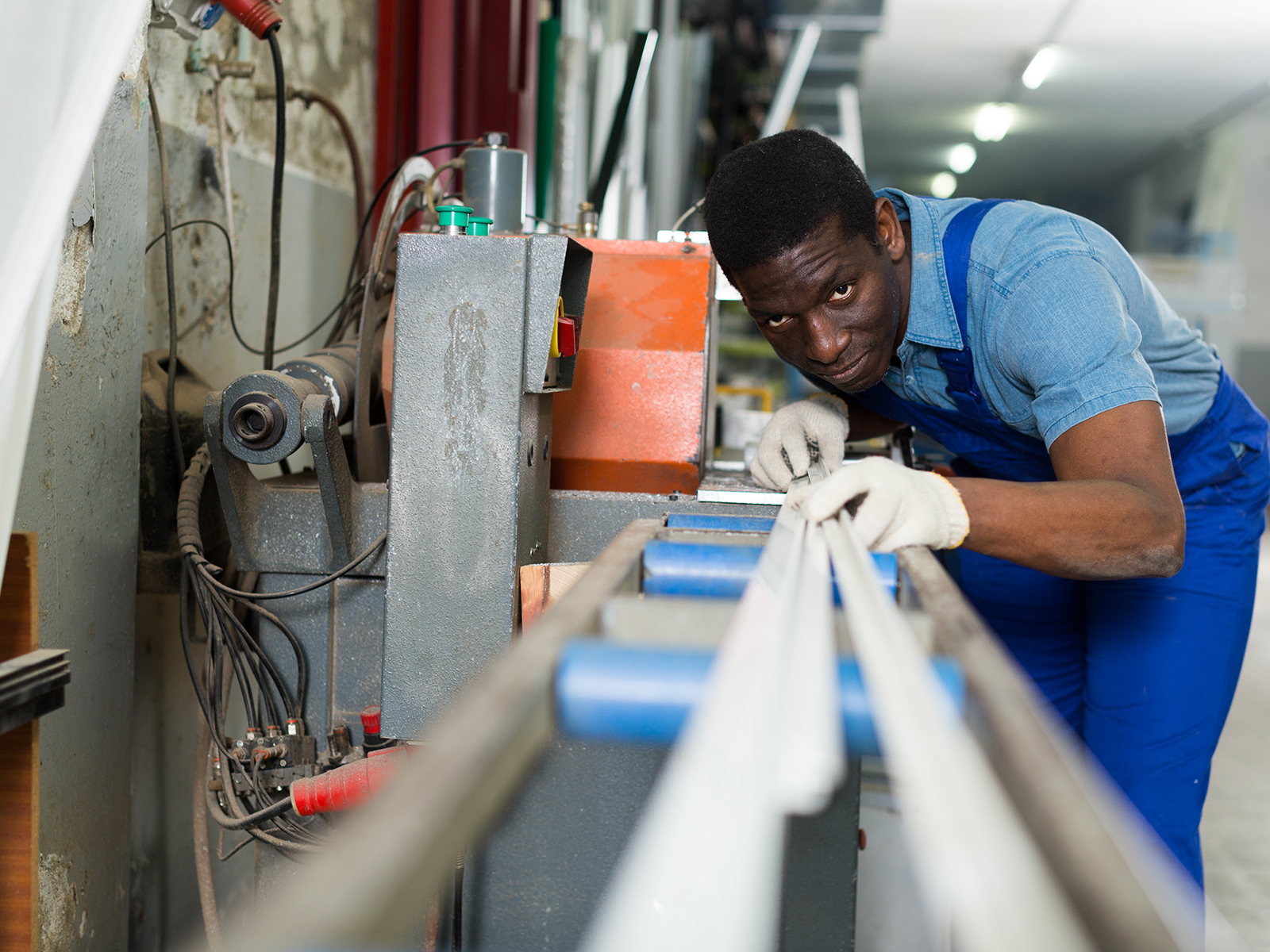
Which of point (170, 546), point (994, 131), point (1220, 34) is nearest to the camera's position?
point (170, 546)

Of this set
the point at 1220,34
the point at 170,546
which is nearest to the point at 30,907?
the point at 170,546

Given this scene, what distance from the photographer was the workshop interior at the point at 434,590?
0.44 metres

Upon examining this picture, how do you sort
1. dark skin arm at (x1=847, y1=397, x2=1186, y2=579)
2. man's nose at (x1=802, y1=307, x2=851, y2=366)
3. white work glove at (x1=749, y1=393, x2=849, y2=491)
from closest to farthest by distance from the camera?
dark skin arm at (x1=847, y1=397, x2=1186, y2=579)
man's nose at (x1=802, y1=307, x2=851, y2=366)
white work glove at (x1=749, y1=393, x2=849, y2=491)

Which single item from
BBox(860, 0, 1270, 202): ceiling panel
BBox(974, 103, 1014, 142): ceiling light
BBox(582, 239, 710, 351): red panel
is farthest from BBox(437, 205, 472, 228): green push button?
BBox(974, 103, 1014, 142): ceiling light

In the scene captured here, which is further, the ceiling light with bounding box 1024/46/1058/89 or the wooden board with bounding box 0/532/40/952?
the ceiling light with bounding box 1024/46/1058/89

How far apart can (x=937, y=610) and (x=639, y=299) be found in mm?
856

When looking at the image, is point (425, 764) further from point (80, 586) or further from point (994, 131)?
point (994, 131)

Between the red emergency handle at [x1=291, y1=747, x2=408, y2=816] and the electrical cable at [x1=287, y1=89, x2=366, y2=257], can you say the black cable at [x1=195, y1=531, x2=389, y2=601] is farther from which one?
the electrical cable at [x1=287, y1=89, x2=366, y2=257]

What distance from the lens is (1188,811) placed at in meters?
1.44

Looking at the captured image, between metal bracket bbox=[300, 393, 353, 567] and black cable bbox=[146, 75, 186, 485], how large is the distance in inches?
14.8

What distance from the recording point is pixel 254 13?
55.1 inches

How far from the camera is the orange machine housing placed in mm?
1378

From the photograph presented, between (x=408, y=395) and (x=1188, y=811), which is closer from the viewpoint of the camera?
(x=408, y=395)

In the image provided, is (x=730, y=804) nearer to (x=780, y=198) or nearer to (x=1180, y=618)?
(x=780, y=198)
